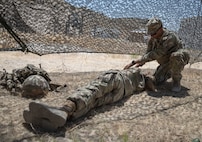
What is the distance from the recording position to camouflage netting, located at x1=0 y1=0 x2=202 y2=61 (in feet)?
18.4

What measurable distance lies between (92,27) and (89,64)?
0.72 metres

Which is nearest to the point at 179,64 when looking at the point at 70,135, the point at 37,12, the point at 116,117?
the point at 116,117

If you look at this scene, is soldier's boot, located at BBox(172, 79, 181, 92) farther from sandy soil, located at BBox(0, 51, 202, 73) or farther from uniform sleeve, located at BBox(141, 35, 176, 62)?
sandy soil, located at BBox(0, 51, 202, 73)

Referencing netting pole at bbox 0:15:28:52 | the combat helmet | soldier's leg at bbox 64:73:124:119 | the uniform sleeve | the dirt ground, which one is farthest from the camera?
netting pole at bbox 0:15:28:52

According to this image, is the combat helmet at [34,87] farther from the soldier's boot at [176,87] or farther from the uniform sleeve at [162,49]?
the soldier's boot at [176,87]

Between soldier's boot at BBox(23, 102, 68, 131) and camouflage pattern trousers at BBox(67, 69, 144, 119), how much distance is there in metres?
0.24

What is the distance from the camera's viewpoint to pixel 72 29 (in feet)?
21.2

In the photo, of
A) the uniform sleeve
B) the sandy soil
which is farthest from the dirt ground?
the sandy soil

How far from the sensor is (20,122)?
106 inches

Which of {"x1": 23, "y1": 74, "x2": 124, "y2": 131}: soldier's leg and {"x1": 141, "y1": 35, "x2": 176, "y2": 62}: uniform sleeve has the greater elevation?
{"x1": 141, "y1": 35, "x2": 176, "y2": 62}: uniform sleeve

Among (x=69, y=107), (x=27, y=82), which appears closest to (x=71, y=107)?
(x=69, y=107)

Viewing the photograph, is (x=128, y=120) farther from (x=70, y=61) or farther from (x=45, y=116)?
(x=70, y=61)

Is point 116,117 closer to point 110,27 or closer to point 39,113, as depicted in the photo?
point 39,113

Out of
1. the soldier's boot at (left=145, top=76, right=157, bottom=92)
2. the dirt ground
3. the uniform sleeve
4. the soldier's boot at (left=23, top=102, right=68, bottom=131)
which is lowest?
the dirt ground
